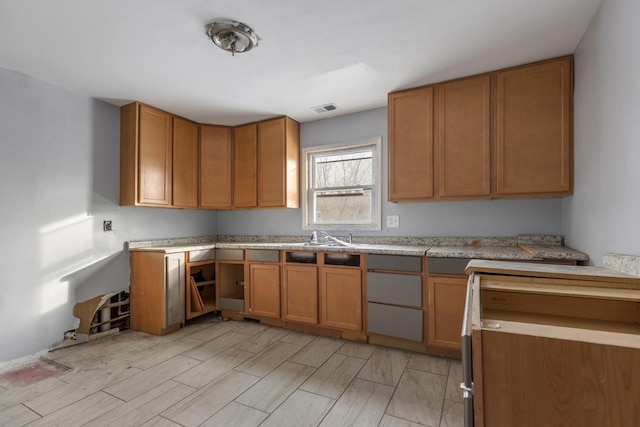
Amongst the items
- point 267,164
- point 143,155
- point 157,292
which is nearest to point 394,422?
point 157,292

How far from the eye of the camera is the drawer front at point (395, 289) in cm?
262

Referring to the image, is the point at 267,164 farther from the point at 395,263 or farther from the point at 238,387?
the point at 238,387

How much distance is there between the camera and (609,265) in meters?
1.59

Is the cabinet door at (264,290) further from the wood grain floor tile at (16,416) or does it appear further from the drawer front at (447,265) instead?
the wood grain floor tile at (16,416)

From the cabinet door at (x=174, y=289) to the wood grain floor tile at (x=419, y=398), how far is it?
2.35m

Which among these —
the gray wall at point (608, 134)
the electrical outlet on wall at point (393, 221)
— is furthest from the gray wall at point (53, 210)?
the gray wall at point (608, 134)

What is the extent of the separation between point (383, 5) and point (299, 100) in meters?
1.54

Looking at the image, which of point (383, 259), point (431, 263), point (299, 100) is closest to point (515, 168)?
point (431, 263)

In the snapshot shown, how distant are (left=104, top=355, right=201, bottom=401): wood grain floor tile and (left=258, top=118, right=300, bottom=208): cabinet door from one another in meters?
1.93

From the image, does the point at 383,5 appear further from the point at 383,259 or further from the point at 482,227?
the point at 482,227

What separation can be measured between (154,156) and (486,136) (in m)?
3.39

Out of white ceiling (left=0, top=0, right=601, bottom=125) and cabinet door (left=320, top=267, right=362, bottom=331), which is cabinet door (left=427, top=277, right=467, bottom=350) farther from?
white ceiling (left=0, top=0, right=601, bottom=125)

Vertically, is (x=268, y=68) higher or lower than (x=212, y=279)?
higher

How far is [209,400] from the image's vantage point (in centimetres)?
199
